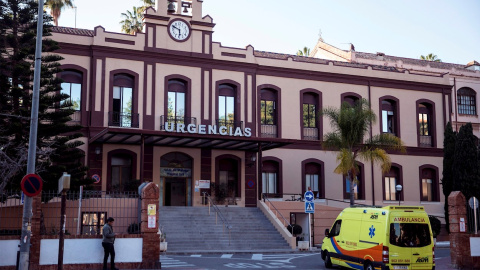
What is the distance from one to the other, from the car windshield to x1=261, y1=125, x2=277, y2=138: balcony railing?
1963cm

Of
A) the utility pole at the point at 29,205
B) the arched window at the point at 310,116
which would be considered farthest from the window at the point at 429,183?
the utility pole at the point at 29,205

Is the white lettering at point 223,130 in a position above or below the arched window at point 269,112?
below

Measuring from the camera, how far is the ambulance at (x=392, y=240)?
51.9 feet

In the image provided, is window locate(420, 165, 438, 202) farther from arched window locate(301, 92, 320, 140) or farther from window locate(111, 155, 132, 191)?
window locate(111, 155, 132, 191)

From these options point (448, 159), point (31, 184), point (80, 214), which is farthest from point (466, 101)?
point (31, 184)

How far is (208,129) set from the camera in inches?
1312

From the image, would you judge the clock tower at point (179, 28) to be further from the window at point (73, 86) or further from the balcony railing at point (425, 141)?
the balcony railing at point (425, 141)

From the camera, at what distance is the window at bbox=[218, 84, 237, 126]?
113 ft

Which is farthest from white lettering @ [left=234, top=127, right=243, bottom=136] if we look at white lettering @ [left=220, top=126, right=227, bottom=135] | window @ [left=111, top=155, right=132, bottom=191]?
window @ [left=111, top=155, right=132, bottom=191]

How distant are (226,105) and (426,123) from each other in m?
15.2

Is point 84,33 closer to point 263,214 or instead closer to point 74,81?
point 74,81

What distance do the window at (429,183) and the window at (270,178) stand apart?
10.7 metres

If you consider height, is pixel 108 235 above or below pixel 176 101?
below

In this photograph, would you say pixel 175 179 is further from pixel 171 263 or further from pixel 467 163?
pixel 467 163
